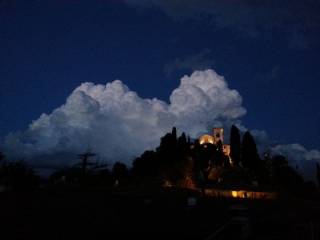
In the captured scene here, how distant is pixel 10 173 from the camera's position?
33.6 m

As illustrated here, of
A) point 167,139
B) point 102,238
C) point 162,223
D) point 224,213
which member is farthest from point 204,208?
point 167,139

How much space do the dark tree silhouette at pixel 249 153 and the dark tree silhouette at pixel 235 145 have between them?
275cm

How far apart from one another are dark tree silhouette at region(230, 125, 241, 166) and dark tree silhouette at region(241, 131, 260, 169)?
2746 millimetres

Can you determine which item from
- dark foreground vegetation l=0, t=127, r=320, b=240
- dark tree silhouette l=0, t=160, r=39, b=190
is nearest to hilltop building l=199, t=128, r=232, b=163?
dark foreground vegetation l=0, t=127, r=320, b=240

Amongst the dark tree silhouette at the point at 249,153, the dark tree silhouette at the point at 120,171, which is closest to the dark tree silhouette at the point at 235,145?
the dark tree silhouette at the point at 249,153

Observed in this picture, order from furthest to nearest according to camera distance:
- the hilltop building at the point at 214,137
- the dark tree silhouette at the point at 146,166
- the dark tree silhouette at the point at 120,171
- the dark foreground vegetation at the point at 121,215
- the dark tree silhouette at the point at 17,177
Answer: the hilltop building at the point at 214,137 < the dark tree silhouette at the point at 120,171 < the dark tree silhouette at the point at 146,166 < the dark tree silhouette at the point at 17,177 < the dark foreground vegetation at the point at 121,215

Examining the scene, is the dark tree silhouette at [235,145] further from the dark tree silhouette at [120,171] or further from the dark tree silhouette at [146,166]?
the dark tree silhouette at [120,171]

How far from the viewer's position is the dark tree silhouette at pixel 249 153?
293 ft

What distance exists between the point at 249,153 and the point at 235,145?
22.5 ft

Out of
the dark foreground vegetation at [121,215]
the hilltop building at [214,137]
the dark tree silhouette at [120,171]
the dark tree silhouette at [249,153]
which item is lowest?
the dark foreground vegetation at [121,215]

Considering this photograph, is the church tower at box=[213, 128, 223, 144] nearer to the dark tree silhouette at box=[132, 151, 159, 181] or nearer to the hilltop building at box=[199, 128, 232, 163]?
the hilltop building at box=[199, 128, 232, 163]

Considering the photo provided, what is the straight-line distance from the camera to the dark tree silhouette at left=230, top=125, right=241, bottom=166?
94769mm

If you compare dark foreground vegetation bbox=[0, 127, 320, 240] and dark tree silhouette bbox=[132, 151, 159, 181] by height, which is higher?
dark tree silhouette bbox=[132, 151, 159, 181]

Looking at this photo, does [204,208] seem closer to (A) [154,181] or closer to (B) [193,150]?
(A) [154,181]
